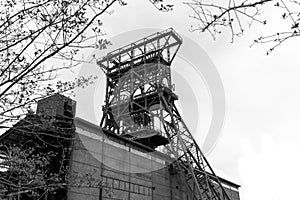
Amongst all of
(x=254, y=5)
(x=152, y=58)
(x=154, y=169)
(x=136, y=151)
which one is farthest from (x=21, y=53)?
(x=152, y=58)

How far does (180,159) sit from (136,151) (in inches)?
191

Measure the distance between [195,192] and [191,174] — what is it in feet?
8.17

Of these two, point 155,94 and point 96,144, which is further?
point 155,94

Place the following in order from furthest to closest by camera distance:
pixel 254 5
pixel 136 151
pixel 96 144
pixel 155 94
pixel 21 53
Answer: pixel 155 94 < pixel 136 151 < pixel 96 144 < pixel 21 53 < pixel 254 5

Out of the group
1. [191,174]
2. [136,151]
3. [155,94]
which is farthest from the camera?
[155,94]

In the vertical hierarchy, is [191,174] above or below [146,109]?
below

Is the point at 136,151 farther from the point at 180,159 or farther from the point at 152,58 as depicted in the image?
the point at 152,58

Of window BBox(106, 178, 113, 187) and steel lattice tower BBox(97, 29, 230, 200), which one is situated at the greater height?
steel lattice tower BBox(97, 29, 230, 200)

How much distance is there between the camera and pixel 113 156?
18.6 meters

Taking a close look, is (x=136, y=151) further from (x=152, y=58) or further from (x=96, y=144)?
(x=152, y=58)

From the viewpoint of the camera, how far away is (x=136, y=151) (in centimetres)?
2075

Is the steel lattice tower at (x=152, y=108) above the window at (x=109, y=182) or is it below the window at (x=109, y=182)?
above

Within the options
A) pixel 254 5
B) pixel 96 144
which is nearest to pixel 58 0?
pixel 254 5

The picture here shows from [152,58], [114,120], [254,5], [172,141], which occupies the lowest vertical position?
[254,5]
